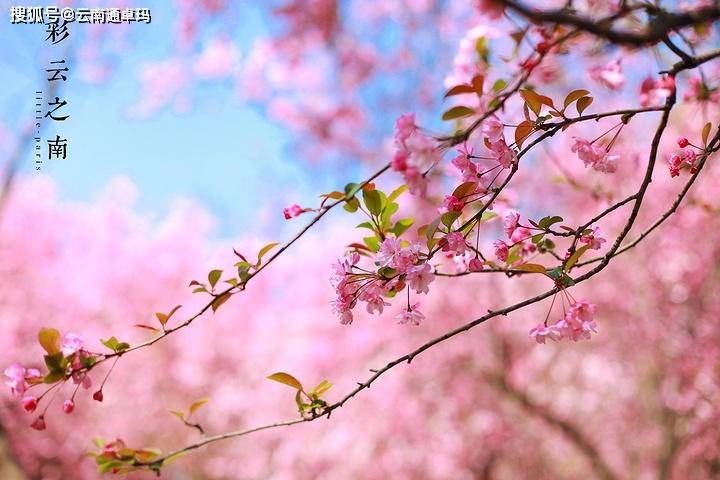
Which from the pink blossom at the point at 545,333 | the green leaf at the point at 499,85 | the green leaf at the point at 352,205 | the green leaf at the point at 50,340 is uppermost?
the green leaf at the point at 499,85

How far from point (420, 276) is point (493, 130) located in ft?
0.95

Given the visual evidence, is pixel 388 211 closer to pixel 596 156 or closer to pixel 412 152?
pixel 412 152

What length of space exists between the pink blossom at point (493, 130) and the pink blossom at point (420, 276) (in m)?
0.25

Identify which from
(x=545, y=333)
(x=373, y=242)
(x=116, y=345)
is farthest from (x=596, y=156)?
(x=116, y=345)

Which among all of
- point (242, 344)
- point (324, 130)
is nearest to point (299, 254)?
point (242, 344)

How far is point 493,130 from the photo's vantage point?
1065mm

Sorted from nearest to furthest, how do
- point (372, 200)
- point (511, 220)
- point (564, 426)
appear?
point (372, 200) < point (511, 220) < point (564, 426)

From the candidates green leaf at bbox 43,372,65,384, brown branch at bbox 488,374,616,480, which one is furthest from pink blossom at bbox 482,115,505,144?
brown branch at bbox 488,374,616,480

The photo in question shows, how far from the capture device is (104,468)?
1.21 meters

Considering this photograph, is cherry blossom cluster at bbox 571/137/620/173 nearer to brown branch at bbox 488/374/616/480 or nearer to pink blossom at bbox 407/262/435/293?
pink blossom at bbox 407/262/435/293

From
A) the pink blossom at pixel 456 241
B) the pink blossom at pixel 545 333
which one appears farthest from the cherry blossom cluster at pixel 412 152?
the pink blossom at pixel 545 333

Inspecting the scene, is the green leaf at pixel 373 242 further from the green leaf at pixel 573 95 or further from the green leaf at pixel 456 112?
the green leaf at pixel 573 95

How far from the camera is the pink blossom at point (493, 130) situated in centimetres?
106

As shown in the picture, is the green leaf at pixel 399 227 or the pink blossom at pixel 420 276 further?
the green leaf at pixel 399 227
